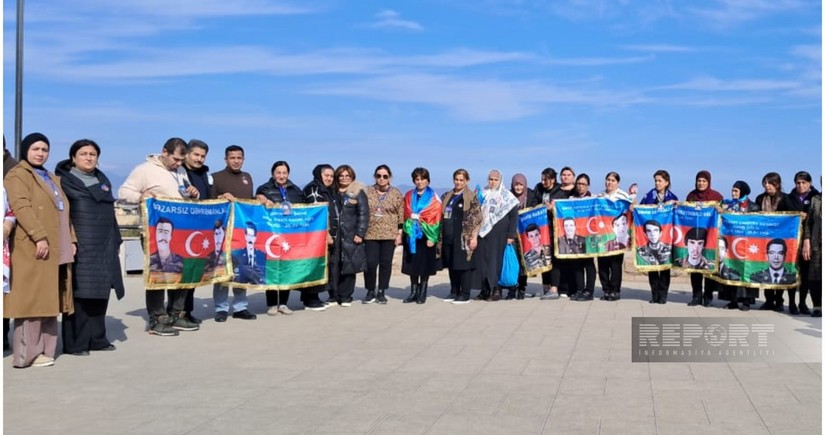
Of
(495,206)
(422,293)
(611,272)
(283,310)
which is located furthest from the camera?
(611,272)

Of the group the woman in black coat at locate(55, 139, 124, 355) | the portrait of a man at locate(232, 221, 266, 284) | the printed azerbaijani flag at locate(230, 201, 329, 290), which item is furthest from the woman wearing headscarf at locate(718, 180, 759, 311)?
the woman in black coat at locate(55, 139, 124, 355)

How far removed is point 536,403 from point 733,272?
22.8 ft

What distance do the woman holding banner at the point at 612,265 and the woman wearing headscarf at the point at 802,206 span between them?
2.31m

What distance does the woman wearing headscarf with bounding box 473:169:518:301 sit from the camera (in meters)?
13.5

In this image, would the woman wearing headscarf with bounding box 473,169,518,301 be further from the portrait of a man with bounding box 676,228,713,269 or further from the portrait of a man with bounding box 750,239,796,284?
the portrait of a man with bounding box 750,239,796,284

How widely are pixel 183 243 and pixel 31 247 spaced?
106 inches

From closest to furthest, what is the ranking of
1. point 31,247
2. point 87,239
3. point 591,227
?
point 31,247 < point 87,239 < point 591,227

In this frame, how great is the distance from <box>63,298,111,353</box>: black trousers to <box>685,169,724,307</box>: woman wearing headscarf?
795 centimetres

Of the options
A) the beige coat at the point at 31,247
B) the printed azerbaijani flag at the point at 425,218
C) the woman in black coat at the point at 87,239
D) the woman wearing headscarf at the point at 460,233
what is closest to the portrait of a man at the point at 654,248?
the woman wearing headscarf at the point at 460,233

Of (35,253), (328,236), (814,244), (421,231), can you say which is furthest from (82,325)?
(814,244)

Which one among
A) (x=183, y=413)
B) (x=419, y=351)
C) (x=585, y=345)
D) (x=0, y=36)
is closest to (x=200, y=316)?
(x=419, y=351)

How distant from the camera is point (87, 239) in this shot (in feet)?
28.0

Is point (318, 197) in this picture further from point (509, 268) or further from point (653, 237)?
point (653, 237)

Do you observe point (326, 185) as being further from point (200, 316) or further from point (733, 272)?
point (733, 272)
